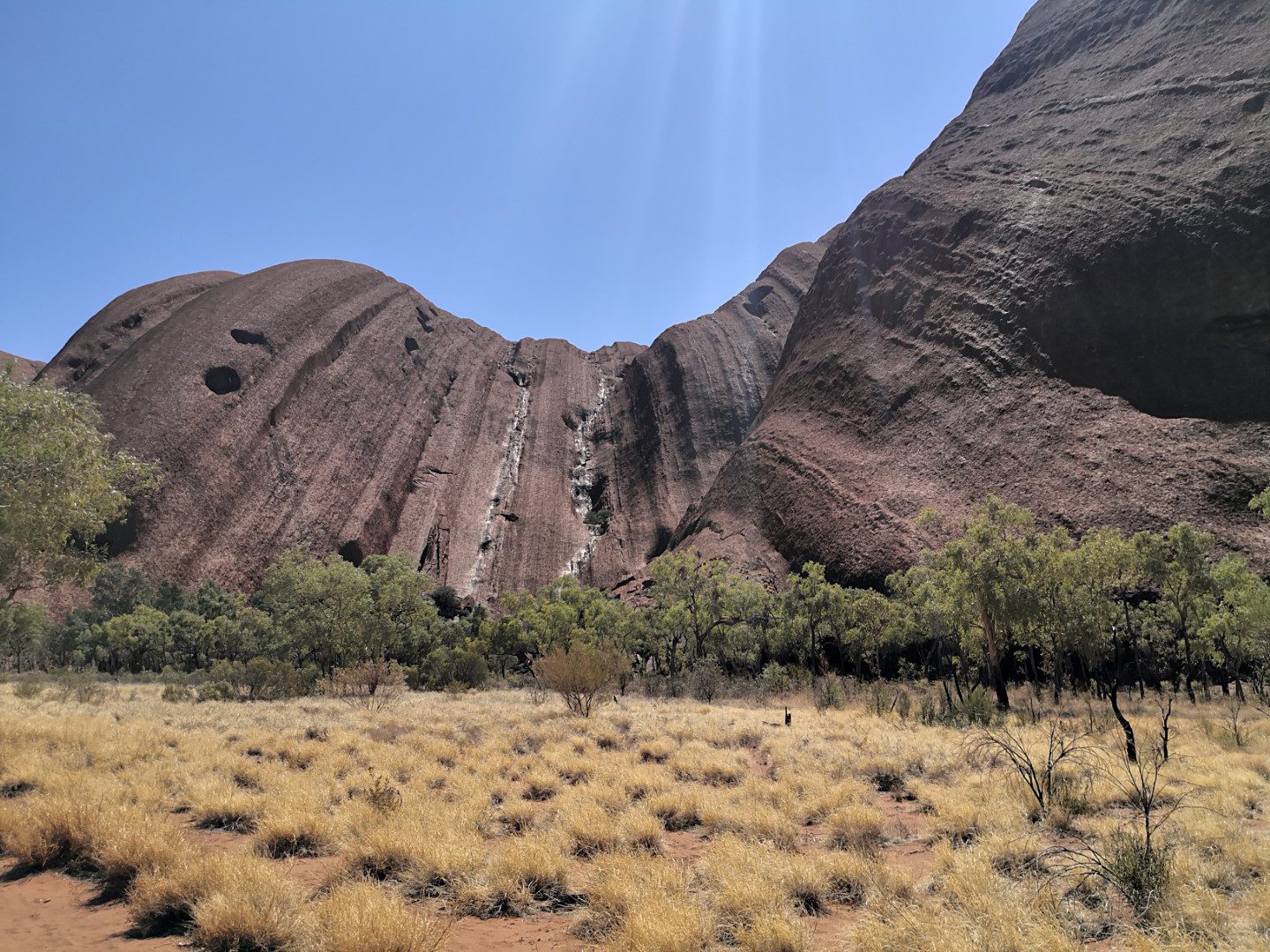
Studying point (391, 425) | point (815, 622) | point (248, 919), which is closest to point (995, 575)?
point (815, 622)

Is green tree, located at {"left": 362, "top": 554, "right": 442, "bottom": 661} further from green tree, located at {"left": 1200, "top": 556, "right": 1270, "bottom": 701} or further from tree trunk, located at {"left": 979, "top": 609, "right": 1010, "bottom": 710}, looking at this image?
green tree, located at {"left": 1200, "top": 556, "right": 1270, "bottom": 701}

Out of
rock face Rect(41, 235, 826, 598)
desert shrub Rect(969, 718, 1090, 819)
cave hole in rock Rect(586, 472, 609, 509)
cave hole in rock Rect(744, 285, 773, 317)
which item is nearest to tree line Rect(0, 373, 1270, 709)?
desert shrub Rect(969, 718, 1090, 819)

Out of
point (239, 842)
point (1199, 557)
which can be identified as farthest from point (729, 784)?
point (1199, 557)

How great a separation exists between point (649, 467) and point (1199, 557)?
6402 cm

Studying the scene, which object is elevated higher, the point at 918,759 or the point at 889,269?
the point at 889,269

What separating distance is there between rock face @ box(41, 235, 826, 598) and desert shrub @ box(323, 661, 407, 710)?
43.4 m

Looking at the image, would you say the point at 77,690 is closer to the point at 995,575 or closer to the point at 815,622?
the point at 815,622

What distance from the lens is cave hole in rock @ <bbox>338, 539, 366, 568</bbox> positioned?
69.2m

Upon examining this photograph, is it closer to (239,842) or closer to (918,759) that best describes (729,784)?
(918,759)

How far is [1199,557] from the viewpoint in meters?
28.9

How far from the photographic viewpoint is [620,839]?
24.1ft

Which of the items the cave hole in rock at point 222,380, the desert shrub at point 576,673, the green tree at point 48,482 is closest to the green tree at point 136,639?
the cave hole in rock at point 222,380

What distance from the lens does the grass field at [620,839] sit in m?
4.96

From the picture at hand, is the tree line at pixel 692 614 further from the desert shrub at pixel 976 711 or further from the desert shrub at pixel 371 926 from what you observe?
the desert shrub at pixel 371 926
